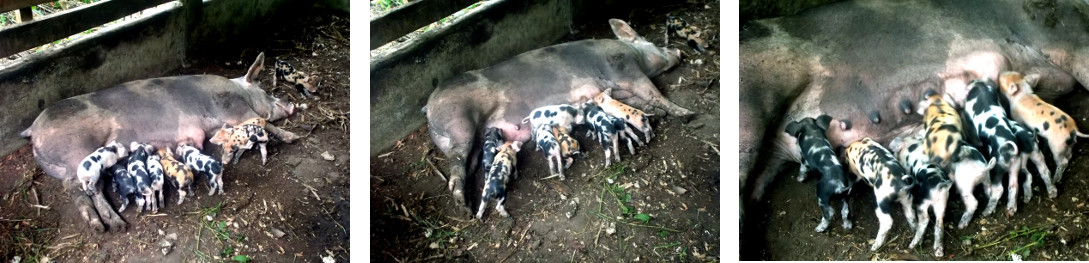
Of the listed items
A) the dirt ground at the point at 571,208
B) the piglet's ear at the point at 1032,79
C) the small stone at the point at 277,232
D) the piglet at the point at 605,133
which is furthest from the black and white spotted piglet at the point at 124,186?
the piglet's ear at the point at 1032,79

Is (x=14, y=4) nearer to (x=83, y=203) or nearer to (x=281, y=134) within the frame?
(x=83, y=203)

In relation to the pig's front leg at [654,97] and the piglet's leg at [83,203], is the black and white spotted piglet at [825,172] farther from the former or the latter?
the piglet's leg at [83,203]

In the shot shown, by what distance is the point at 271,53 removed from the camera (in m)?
3.93

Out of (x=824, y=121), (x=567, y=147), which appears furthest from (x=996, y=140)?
(x=567, y=147)

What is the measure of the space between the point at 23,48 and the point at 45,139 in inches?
14.1

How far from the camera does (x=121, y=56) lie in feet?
12.2

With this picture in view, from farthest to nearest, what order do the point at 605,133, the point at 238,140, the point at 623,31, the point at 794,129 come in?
the point at 623,31, the point at 794,129, the point at 238,140, the point at 605,133

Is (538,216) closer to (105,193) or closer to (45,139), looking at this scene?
(105,193)

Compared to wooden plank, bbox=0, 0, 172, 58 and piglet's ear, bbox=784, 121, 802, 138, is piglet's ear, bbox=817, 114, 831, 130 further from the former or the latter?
wooden plank, bbox=0, 0, 172, 58

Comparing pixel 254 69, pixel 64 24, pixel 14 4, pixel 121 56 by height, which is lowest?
pixel 254 69

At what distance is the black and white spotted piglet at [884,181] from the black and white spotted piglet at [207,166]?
2430mm

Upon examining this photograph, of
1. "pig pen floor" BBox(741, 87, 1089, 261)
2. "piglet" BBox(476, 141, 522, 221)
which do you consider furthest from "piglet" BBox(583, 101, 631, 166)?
"pig pen floor" BBox(741, 87, 1089, 261)

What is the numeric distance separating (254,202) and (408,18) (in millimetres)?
928

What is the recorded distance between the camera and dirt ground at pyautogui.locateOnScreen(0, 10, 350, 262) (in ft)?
11.1
